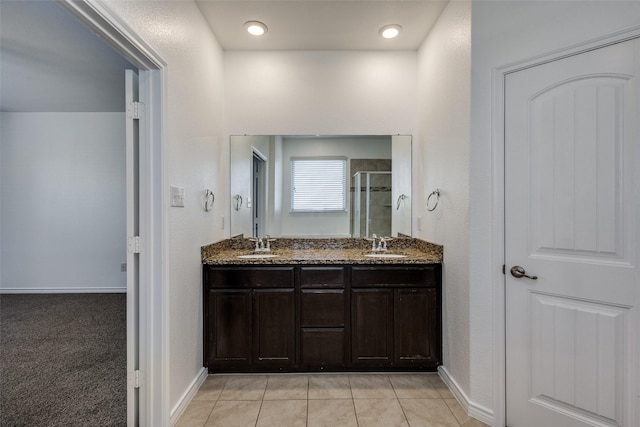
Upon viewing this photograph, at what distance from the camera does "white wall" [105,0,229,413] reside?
163 centimetres

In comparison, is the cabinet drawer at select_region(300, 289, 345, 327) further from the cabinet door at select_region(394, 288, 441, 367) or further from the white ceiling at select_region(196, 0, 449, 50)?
the white ceiling at select_region(196, 0, 449, 50)

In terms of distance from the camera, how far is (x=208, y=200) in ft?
7.52

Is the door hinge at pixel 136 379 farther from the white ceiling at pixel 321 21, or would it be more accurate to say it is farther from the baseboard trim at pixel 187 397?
the white ceiling at pixel 321 21

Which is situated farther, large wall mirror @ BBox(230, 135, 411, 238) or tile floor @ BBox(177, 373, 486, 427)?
large wall mirror @ BBox(230, 135, 411, 238)

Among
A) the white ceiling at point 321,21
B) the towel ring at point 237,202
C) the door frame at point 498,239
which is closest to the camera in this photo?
the door frame at point 498,239

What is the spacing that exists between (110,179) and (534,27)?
5010 mm

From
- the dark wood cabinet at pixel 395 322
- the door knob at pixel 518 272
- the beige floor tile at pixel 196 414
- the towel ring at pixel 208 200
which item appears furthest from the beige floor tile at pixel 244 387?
the door knob at pixel 518 272

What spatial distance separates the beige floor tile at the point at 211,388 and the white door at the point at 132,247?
1.51 feet

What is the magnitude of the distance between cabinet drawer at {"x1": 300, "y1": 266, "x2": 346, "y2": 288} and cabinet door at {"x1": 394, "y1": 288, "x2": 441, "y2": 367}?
0.46 metres

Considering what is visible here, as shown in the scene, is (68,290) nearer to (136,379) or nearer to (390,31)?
(136,379)

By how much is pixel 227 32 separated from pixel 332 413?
2.97 m

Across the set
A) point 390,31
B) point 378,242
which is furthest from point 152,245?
point 390,31

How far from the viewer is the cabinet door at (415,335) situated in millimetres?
2184

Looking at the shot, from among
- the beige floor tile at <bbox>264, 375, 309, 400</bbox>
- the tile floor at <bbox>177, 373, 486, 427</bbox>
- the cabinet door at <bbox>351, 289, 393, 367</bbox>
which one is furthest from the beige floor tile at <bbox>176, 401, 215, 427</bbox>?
the cabinet door at <bbox>351, 289, 393, 367</bbox>
